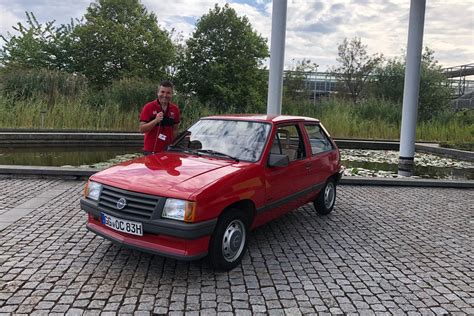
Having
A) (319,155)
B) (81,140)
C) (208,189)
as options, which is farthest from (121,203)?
(81,140)

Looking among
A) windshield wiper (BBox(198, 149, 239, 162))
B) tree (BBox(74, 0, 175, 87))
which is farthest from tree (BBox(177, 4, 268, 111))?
windshield wiper (BBox(198, 149, 239, 162))

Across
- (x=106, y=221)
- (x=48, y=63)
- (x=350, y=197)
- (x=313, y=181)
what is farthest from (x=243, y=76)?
(x=106, y=221)

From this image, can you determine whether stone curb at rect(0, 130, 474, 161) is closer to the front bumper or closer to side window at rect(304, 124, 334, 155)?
side window at rect(304, 124, 334, 155)

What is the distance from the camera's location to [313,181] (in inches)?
225

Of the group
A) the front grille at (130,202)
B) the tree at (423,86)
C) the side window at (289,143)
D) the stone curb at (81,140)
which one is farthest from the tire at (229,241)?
the tree at (423,86)

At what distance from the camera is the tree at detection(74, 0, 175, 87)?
31.7 meters

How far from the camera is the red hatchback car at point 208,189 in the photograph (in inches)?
145

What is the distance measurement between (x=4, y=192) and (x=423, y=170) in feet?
34.9

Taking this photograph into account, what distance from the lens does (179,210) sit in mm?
3643

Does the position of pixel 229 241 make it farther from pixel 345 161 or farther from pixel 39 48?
pixel 39 48

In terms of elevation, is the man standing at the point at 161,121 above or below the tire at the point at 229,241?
above

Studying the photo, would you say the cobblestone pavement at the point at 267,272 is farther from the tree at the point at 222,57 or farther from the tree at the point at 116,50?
the tree at the point at 116,50

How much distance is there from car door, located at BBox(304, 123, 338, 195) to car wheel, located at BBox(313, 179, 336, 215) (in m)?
0.24

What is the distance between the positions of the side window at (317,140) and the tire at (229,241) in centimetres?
204
